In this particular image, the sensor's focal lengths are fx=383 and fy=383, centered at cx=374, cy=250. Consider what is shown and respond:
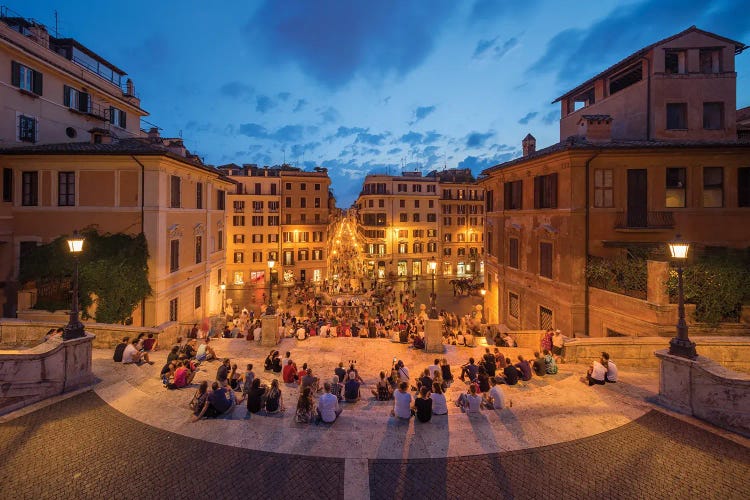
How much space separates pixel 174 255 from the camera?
22.5m

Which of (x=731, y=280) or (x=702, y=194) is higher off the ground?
(x=702, y=194)

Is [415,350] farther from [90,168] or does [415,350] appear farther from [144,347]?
[90,168]

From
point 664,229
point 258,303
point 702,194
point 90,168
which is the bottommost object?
point 258,303

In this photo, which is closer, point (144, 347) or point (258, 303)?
point (144, 347)

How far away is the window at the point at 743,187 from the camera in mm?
18203

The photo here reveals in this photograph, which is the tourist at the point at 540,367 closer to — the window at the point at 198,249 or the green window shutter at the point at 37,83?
the window at the point at 198,249

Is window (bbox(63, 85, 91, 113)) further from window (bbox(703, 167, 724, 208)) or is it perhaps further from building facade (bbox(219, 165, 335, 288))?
window (bbox(703, 167, 724, 208))

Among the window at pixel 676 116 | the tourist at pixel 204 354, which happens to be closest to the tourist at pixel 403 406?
the tourist at pixel 204 354

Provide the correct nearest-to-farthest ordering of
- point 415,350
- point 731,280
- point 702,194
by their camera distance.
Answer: point 731,280 < point 415,350 < point 702,194

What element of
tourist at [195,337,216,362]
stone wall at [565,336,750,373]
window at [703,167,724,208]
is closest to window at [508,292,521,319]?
stone wall at [565,336,750,373]

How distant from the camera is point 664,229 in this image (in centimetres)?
1847

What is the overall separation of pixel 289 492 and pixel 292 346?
10346 mm

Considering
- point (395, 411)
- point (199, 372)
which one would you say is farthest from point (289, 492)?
point (199, 372)

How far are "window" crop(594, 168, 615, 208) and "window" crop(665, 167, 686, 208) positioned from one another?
2.74 m
